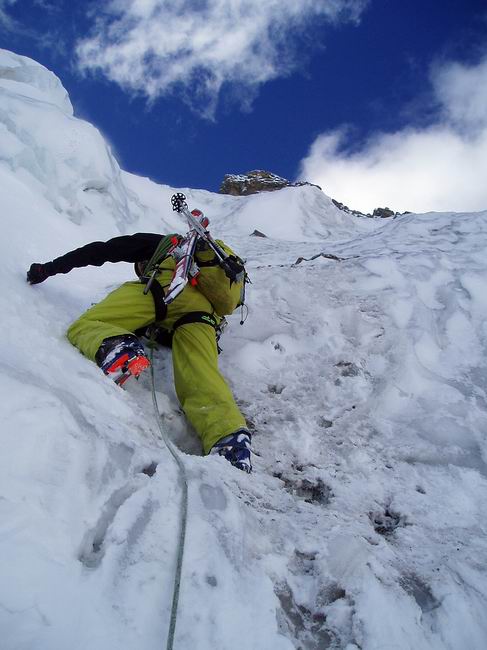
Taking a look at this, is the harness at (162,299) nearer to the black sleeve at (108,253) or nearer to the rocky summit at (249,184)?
the black sleeve at (108,253)

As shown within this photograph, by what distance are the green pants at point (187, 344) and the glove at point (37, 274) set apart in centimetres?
57

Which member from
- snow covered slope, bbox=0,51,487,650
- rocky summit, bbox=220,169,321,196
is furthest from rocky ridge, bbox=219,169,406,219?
snow covered slope, bbox=0,51,487,650

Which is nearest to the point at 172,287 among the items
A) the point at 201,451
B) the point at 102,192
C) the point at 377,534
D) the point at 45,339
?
the point at 45,339

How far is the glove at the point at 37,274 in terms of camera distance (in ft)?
11.4

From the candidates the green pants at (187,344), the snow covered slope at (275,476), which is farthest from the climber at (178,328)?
the snow covered slope at (275,476)

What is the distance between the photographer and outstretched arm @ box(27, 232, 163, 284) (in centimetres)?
351

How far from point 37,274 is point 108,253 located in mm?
543

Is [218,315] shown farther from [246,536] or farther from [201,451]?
[246,536]

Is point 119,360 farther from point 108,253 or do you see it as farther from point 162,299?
point 108,253

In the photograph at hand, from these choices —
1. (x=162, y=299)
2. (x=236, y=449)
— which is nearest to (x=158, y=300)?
(x=162, y=299)

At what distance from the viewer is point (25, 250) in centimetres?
408

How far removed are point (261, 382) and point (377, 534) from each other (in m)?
1.59

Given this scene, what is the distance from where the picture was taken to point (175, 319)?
346 cm

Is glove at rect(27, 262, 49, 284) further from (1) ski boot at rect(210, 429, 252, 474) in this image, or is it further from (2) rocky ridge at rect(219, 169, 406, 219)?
(2) rocky ridge at rect(219, 169, 406, 219)
